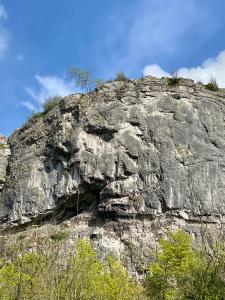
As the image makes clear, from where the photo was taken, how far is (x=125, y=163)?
27.5 meters

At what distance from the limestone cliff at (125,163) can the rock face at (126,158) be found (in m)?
0.05

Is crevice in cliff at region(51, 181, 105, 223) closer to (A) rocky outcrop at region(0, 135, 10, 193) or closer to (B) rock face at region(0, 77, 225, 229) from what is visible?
(B) rock face at region(0, 77, 225, 229)

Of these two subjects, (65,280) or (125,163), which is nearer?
(65,280)

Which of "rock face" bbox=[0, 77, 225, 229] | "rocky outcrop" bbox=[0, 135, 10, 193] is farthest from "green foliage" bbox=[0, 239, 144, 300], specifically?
"rocky outcrop" bbox=[0, 135, 10, 193]

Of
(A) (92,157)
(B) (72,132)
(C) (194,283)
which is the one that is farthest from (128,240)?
(C) (194,283)

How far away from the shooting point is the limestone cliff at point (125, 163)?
26.2 metres

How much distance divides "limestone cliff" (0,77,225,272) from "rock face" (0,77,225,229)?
5 centimetres

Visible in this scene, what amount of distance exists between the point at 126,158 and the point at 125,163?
0.33 meters

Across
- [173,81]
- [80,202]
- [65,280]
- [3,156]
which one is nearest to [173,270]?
[65,280]

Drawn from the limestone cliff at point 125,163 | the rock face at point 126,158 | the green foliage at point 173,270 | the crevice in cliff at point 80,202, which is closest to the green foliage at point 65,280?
the green foliage at point 173,270

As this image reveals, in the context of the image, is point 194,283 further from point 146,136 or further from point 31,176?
point 31,176

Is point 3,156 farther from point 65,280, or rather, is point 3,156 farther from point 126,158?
point 65,280

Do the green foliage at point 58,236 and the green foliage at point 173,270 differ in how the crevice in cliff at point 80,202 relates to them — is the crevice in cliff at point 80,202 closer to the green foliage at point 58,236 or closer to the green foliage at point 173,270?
the green foliage at point 173,270

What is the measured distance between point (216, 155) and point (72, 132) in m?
7.87
